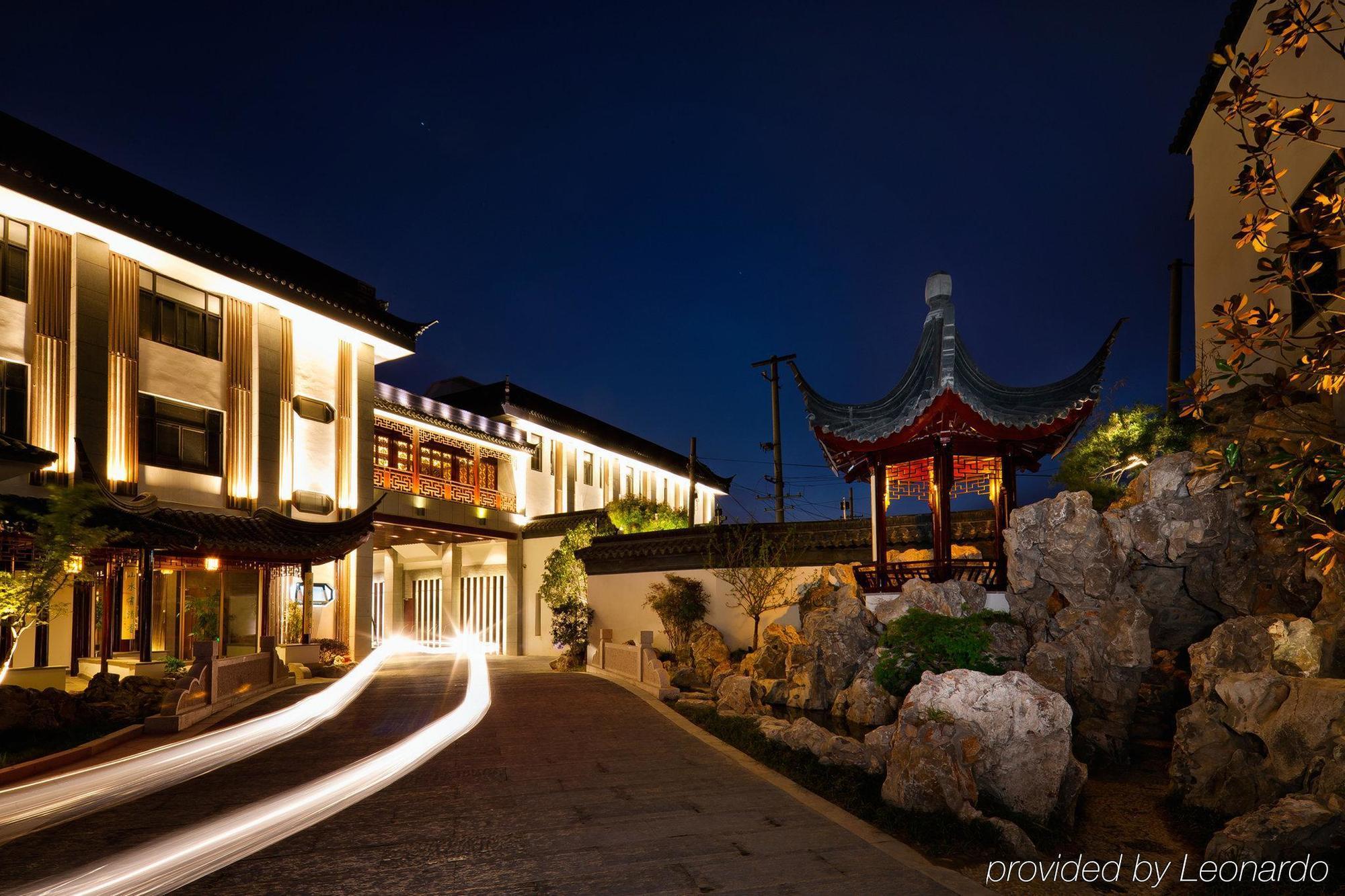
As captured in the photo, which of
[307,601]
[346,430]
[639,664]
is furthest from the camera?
[346,430]

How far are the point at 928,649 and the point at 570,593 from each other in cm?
1536

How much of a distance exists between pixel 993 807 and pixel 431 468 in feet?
70.6

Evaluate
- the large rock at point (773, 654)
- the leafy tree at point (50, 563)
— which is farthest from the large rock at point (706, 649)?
the leafy tree at point (50, 563)

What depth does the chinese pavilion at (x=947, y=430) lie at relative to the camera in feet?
48.5

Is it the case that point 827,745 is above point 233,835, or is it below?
below

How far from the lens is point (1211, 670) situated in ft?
34.0

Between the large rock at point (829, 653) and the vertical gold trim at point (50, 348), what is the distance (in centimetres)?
1410

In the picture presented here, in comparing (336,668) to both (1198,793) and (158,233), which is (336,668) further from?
(1198,793)

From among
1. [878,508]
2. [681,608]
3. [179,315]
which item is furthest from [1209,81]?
[179,315]

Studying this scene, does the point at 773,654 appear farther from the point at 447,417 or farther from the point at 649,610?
the point at 447,417

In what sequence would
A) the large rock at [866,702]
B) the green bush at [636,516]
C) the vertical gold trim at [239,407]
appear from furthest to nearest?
the green bush at [636,516] → the vertical gold trim at [239,407] → the large rock at [866,702]

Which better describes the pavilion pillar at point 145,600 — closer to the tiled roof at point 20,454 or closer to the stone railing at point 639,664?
the tiled roof at point 20,454

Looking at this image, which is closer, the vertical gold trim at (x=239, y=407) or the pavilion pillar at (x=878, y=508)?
the pavilion pillar at (x=878, y=508)

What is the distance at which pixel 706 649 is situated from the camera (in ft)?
64.1
